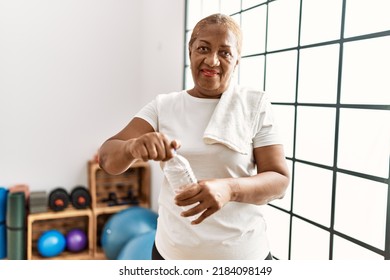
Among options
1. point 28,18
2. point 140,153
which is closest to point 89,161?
point 28,18

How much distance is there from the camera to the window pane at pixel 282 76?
0.89 meters

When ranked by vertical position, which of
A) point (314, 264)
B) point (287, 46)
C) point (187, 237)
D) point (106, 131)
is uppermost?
point (287, 46)

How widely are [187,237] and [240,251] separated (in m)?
0.09

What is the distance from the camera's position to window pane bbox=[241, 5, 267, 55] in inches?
37.2

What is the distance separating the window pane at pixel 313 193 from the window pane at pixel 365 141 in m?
0.08

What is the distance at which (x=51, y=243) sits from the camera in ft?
5.05

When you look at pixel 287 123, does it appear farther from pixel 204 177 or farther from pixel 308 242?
pixel 204 177

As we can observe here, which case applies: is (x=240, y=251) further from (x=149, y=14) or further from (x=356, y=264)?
(x=149, y=14)

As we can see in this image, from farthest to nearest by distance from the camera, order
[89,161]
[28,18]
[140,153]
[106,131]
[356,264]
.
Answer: [89,161] → [106,131] → [28,18] → [356,264] → [140,153]

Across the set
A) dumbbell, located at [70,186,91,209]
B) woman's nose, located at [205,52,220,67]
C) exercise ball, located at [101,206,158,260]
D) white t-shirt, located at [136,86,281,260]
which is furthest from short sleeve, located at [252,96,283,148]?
dumbbell, located at [70,186,91,209]

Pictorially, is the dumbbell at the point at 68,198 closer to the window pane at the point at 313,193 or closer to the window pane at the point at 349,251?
the window pane at the point at 313,193

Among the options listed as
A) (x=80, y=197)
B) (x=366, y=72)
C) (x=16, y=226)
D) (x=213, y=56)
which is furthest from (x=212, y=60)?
(x=16, y=226)

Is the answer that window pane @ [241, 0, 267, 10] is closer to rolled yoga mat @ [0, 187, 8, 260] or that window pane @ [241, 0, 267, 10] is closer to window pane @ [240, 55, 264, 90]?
window pane @ [240, 55, 264, 90]

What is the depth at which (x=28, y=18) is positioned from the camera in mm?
1127
